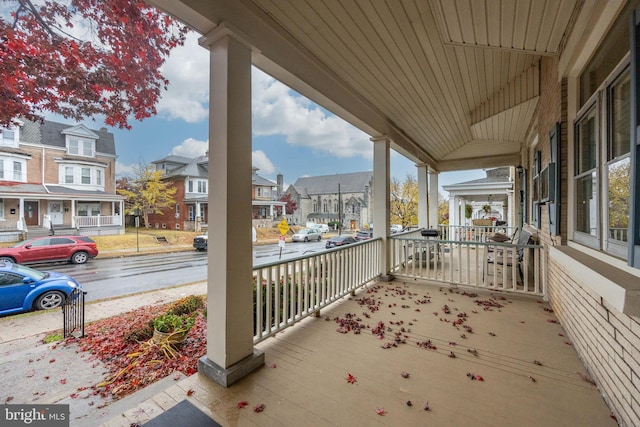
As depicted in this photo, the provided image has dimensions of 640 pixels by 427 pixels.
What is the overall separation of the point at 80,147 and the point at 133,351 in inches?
86.8

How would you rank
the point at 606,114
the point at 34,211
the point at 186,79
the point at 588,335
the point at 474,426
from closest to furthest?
the point at 474,426 → the point at 606,114 → the point at 588,335 → the point at 34,211 → the point at 186,79

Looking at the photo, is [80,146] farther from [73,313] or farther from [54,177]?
[73,313]

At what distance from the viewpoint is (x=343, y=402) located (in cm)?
181

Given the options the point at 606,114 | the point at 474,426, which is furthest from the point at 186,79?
the point at 474,426

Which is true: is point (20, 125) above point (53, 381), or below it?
above

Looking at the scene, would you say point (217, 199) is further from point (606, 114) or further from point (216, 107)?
point (606, 114)

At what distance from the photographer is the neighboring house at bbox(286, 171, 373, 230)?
102ft

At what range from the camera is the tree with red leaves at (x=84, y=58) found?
1.68 m

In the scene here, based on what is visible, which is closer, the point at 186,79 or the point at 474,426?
the point at 474,426

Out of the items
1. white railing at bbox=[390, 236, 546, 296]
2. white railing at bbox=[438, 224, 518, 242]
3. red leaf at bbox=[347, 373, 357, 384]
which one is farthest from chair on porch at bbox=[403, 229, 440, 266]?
red leaf at bbox=[347, 373, 357, 384]

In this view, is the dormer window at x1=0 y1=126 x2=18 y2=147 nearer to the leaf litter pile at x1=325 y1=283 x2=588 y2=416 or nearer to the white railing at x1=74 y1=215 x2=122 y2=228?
the white railing at x1=74 y1=215 x2=122 y2=228

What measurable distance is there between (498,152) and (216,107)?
29.2ft

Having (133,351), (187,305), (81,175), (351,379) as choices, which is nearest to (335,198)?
→ (187,305)

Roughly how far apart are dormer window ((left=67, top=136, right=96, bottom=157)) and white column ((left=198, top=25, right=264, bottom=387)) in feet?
4.57
